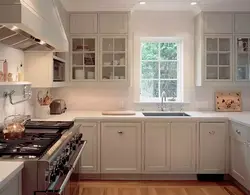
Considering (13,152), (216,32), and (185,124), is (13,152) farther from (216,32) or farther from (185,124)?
(216,32)

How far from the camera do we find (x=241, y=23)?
4.71 m

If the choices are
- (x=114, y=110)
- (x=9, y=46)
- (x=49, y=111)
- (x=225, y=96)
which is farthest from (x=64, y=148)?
(x=225, y=96)

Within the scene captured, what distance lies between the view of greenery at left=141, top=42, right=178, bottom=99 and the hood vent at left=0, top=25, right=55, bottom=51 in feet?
6.07

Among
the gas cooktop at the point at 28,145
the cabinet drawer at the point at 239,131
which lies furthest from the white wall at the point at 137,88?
the gas cooktop at the point at 28,145

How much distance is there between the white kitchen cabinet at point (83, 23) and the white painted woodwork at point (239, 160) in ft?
8.03

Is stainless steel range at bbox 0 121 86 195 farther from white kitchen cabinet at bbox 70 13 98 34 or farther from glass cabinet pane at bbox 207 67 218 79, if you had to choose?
glass cabinet pane at bbox 207 67 218 79

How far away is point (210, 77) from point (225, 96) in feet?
1.56

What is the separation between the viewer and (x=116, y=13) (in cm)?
471

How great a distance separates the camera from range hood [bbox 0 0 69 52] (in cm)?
206

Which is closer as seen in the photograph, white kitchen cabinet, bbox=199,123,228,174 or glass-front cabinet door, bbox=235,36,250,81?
white kitchen cabinet, bbox=199,123,228,174

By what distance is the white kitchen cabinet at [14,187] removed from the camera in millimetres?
1688

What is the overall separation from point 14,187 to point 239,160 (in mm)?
2931

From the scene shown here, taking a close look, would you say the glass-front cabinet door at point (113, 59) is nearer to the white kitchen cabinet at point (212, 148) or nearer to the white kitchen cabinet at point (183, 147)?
the white kitchen cabinet at point (183, 147)

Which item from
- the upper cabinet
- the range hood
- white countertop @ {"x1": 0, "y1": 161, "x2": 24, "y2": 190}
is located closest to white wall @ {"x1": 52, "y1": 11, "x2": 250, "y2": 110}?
the upper cabinet
